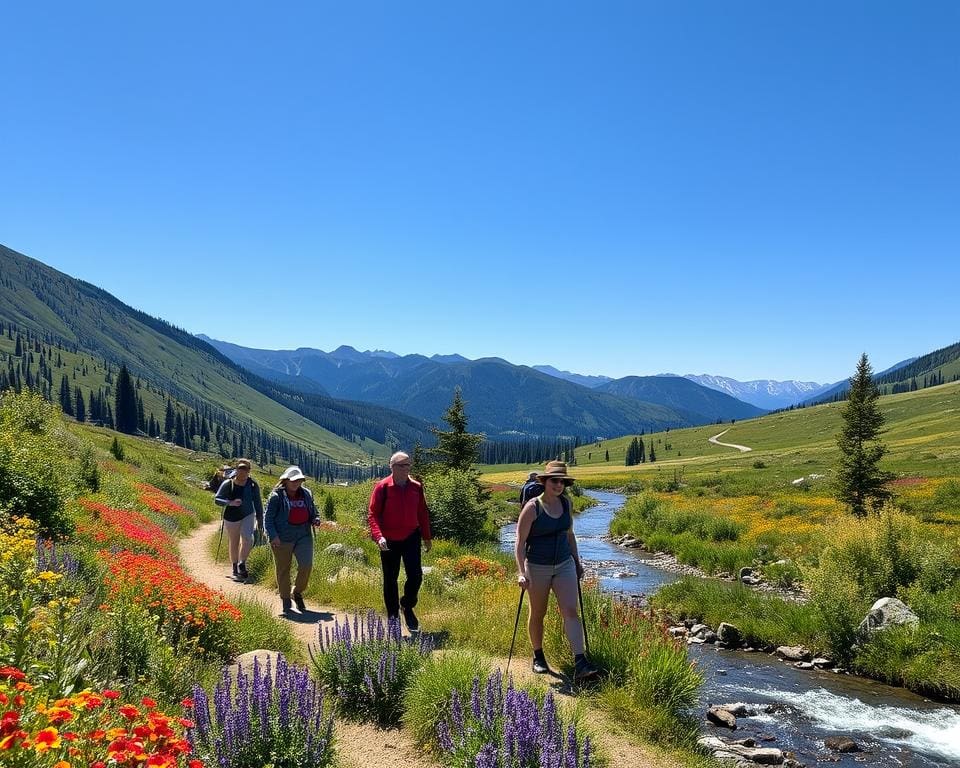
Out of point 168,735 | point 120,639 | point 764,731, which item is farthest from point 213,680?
point 764,731

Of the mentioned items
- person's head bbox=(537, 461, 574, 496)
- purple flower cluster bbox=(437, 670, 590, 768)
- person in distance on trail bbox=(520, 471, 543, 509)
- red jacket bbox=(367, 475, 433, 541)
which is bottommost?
purple flower cluster bbox=(437, 670, 590, 768)

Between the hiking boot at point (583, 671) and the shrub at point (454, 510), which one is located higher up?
the hiking boot at point (583, 671)

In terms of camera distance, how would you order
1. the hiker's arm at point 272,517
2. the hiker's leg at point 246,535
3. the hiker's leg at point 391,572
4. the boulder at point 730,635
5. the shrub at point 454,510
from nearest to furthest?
the hiker's leg at point 391,572, the hiker's arm at point 272,517, the hiker's leg at point 246,535, the boulder at point 730,635, the shrub at point 454,510

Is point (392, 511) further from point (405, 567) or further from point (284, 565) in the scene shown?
point (284, 565)

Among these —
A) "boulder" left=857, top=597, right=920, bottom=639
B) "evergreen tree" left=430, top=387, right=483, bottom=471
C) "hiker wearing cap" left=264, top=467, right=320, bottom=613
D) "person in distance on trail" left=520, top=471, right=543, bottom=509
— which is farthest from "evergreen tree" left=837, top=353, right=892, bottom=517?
"hiker wearing cap" left=264, top=467, right=320, bottom=613

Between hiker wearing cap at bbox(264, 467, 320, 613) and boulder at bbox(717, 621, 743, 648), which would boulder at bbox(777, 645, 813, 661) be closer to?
boulder at bbox(717, 621, 743, 648)

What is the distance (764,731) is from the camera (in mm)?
10242

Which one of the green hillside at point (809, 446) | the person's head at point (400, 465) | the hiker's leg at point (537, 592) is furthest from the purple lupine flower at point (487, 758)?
the green hillside at point (809, 446)

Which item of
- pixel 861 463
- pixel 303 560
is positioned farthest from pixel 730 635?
pixel 861 463

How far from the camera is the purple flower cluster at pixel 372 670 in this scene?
6766 mm

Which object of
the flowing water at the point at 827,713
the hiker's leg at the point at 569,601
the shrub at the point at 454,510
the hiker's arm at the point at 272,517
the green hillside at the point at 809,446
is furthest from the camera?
the green hillside at the point at 809,446

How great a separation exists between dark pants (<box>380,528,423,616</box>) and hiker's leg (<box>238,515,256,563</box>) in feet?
21.2

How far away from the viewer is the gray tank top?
7754 mm

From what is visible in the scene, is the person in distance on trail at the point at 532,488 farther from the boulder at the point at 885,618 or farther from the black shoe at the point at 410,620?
the boulder at the point at 885,618
